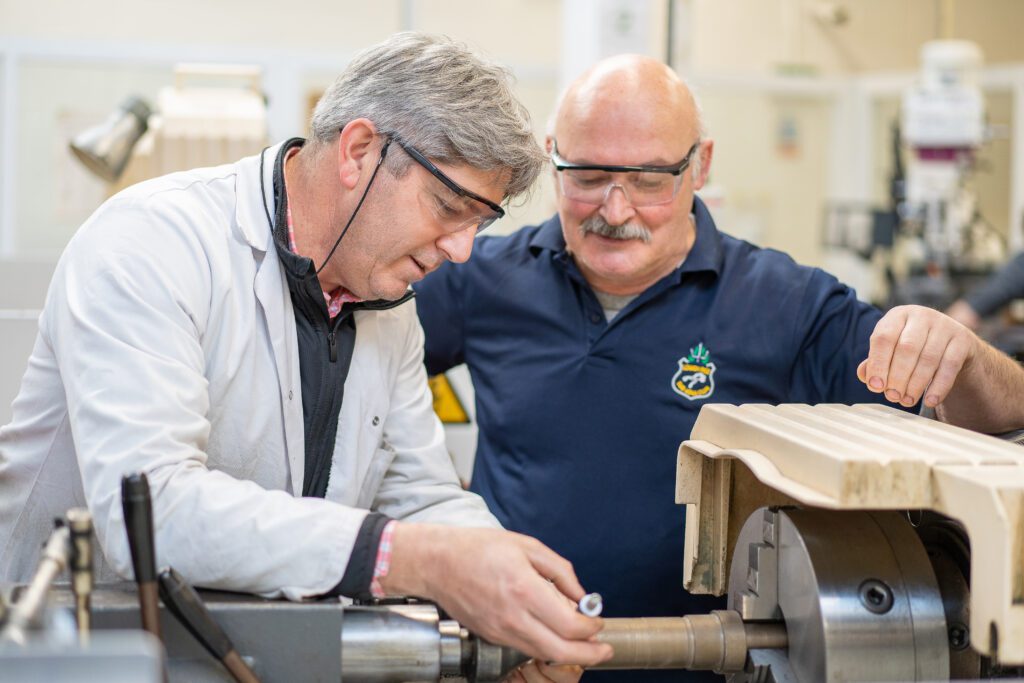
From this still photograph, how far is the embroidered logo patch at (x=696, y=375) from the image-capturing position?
5.62 feet

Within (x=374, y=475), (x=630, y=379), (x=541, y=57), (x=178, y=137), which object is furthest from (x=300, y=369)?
(x=541, y=57)

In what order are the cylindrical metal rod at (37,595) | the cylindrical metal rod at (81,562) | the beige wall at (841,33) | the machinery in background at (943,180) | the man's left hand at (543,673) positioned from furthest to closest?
the beige wall at (841,33) < the machinery in background at (943,180) < the man's left hand at (543,673) < the cylindrical metal rod at (81,562) < the cylindrical metal rod at (37,595)

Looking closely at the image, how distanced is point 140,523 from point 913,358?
90cm

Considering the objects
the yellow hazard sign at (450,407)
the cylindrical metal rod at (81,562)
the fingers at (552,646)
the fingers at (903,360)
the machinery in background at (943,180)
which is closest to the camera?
the cylindrical metal rod at (81,562)

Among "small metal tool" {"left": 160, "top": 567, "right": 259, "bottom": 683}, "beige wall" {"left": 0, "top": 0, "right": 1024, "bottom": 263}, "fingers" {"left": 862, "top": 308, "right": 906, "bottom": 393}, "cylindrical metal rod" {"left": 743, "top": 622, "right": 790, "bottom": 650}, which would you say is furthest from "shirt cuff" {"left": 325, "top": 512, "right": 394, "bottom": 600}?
"beige wall" {"left": 0, "top": 0, "right": 1024, "bottom": 263}

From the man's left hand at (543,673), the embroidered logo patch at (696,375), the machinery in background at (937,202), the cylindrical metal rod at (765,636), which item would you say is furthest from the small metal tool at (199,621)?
the machinery in background at (937,202)

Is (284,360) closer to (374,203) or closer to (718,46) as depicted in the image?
(374,203)

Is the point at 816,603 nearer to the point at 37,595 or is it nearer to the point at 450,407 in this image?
the point at 37,595

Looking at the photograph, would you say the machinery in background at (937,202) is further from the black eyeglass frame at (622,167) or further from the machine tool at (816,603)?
the machine tool at (816,603)

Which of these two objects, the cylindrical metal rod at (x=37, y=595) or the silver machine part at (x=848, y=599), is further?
the silver machine part at (x=848, y=599)

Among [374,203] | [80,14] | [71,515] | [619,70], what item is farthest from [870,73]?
[71,515]

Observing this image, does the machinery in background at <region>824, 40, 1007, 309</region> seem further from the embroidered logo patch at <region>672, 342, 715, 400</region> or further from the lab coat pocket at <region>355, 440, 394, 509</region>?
the lab coat pocket at <region>355, 440, 394, 509</region>

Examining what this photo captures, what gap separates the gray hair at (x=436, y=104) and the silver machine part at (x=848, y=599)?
50 cm

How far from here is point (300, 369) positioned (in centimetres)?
135
